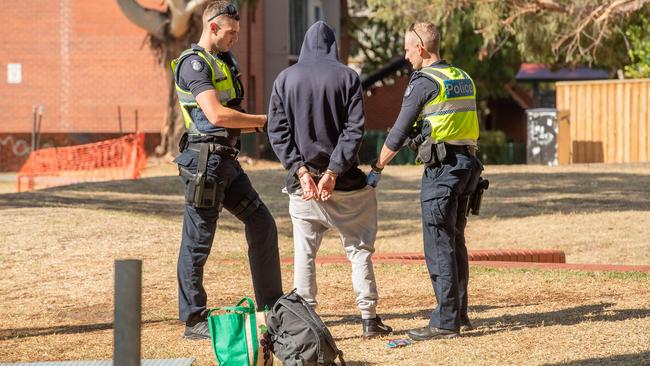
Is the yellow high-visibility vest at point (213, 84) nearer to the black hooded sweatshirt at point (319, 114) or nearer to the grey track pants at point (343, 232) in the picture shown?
the black hooded sweatshirt at point (319, 114)

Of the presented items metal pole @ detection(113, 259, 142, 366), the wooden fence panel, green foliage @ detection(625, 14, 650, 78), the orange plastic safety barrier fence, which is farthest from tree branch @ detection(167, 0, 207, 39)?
metal pole @ detection(113, 259, 142, 366)

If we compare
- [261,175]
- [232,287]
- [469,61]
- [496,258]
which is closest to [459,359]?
[232,287]

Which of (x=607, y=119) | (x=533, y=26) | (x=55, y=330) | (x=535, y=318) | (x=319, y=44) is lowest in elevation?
(x=55, y=330)

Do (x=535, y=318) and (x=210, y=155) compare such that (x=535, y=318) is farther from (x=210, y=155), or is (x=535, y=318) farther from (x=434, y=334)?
(x=210, y=155)

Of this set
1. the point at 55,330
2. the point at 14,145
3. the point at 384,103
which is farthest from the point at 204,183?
the point at 384,103

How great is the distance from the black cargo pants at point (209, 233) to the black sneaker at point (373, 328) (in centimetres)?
79

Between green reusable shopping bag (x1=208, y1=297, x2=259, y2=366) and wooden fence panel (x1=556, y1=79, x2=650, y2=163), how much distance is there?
23.6m

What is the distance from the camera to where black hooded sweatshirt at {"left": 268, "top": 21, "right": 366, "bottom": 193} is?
7.56 meters

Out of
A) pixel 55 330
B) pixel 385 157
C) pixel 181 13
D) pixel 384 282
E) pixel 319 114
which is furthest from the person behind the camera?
pixel 181 13

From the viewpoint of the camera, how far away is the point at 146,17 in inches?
1202

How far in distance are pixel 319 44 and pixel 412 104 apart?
669 millimetres

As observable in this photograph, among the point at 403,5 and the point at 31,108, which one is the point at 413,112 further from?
the point at 31,108

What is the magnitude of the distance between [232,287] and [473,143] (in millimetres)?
3326

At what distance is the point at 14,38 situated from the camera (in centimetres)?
3653
